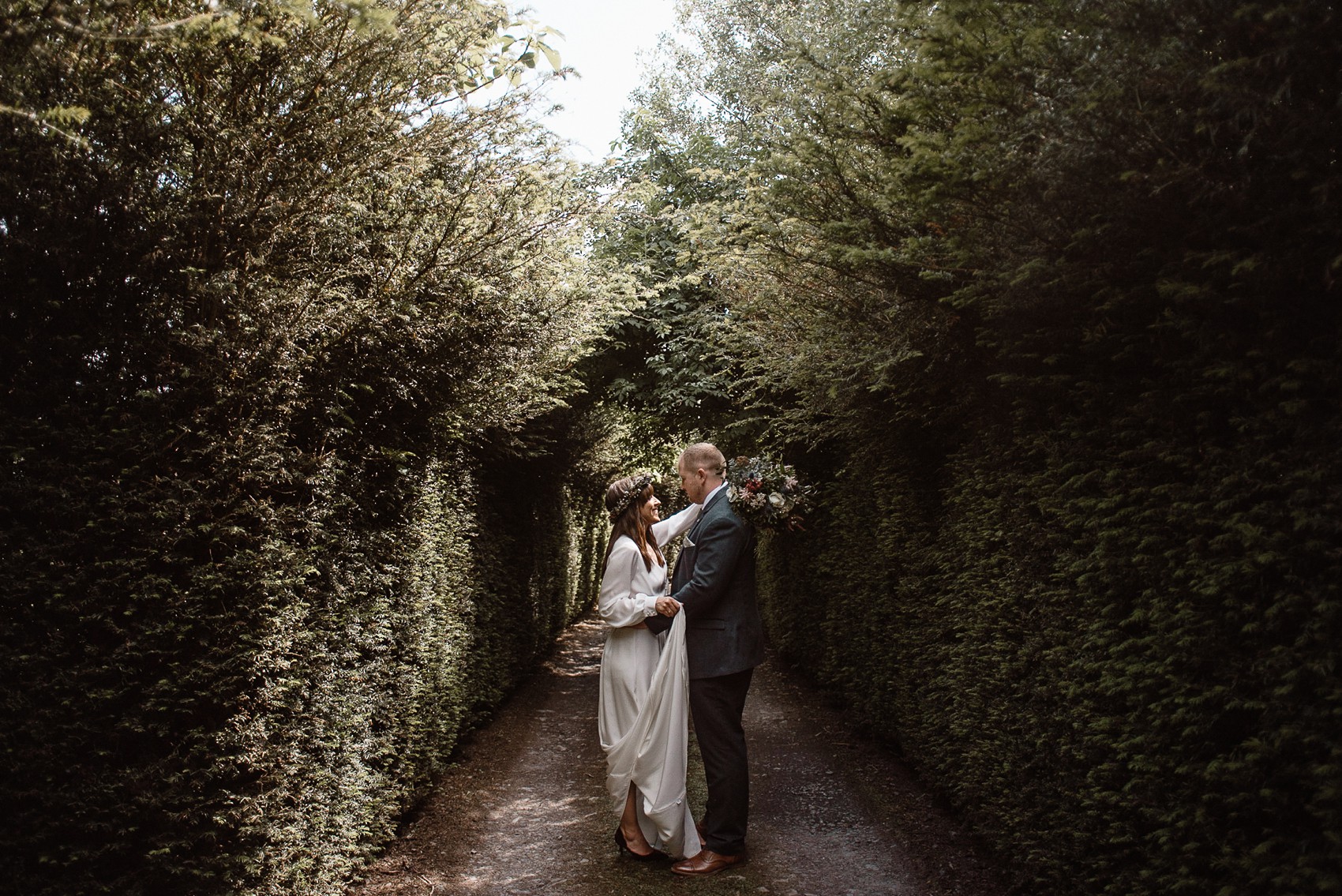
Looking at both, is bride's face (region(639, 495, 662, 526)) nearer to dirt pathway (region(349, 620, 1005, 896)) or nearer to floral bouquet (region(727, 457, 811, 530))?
floral bouquet (region(727, 457, 811, 530))

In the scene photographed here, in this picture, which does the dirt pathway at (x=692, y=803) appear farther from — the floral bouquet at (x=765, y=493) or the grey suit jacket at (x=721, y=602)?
the floral bouquet at (x=765, y=493)

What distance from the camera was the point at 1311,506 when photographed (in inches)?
96.0

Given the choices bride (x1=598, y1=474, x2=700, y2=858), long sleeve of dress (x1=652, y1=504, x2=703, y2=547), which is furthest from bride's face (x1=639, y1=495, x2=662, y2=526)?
long sleeve of dress (x1=652, y1=504, x2=703, y2=547)

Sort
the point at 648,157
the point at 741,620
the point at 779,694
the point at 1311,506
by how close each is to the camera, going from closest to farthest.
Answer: the point at 1311,506, the point at 741,620, the point at 779,694, the point at 648,157

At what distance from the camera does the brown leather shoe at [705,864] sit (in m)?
5.07

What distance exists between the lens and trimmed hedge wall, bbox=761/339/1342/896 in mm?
2473

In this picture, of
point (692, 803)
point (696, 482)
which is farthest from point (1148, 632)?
point (692, 803)

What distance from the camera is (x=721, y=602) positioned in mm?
5375

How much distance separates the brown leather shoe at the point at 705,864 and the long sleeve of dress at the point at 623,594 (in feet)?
4.70

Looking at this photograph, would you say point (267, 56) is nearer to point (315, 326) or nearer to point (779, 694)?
point (315, 326)

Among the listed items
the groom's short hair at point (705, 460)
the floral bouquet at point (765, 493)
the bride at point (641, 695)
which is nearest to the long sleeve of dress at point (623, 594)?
the bride at point (641, 695)

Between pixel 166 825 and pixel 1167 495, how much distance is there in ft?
13.0

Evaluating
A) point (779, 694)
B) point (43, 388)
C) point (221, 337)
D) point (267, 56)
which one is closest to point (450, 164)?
point (267, 56)

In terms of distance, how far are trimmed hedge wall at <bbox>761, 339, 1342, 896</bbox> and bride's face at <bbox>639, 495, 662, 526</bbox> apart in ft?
6.61
